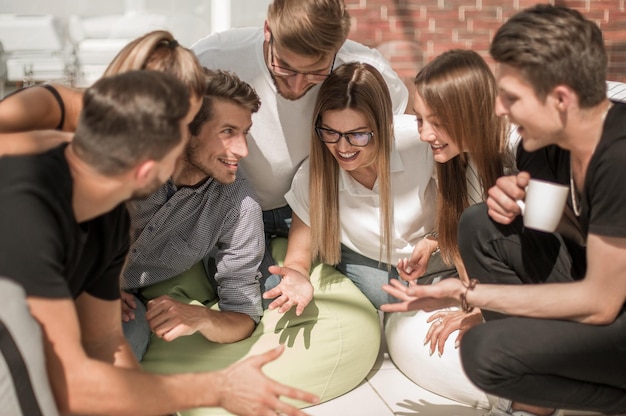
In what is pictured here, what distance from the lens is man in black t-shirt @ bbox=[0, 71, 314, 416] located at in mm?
1582

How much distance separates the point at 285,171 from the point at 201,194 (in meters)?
0.44

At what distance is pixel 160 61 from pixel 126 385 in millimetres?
951

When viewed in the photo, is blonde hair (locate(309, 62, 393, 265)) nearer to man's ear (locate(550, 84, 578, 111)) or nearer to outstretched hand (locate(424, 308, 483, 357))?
outstretched hand (locate(424, 308, 483, 357))

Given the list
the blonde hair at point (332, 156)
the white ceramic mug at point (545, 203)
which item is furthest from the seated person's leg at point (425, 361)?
the white ceramic mug at point (545, 203)

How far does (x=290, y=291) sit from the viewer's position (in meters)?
2.71

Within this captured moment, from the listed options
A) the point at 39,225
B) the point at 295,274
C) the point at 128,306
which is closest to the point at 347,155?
the point at 295,274

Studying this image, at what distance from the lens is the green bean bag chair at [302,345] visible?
8.81 ft

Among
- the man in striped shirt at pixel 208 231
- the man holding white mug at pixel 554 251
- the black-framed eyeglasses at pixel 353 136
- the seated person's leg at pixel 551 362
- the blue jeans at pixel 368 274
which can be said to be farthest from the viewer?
the blue jeans at pixel 368 274

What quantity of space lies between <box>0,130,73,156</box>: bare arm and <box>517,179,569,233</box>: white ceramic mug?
1.14 m

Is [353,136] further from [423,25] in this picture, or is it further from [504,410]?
[423,25]

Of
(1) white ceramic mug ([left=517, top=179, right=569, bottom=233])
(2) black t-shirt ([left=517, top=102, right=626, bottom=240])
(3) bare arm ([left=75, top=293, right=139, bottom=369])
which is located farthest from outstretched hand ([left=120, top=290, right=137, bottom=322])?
(2) black t-shirt ([left=517, top=102, right=626, bottom=240])

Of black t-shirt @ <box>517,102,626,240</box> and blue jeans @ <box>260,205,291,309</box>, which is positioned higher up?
black t-shirt @ <box>517,102,626,240</box>

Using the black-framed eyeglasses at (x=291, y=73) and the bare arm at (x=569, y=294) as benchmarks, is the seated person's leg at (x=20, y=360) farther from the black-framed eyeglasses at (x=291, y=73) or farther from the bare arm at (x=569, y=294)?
the black-framed eyeglasses at (x=291, y=73)

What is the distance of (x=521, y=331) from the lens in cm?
209
